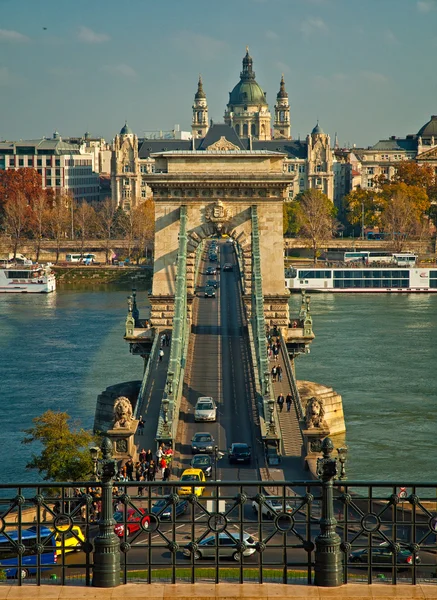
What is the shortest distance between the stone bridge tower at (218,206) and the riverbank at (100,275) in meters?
61.8

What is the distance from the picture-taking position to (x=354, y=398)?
58656mm

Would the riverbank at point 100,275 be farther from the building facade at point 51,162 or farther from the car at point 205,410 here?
the car at point 205,410

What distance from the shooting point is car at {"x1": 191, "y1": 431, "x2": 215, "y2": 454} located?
3931cm

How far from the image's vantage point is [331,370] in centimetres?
6588

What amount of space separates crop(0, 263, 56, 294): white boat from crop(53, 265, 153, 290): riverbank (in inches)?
182

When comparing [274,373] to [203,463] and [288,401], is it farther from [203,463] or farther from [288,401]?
[203,463]

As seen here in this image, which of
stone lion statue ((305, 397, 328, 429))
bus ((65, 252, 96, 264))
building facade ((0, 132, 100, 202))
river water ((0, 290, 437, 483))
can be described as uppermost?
building facade ((0, 132, 100, 202))

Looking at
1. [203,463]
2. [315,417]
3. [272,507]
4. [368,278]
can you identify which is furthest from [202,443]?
[368,278]

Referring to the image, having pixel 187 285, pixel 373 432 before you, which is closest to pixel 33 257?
pixel 187 285

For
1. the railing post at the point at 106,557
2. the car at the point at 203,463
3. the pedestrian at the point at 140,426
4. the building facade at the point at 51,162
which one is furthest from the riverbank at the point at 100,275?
the railing post at the point at 106,557

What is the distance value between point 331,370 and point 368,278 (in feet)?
184

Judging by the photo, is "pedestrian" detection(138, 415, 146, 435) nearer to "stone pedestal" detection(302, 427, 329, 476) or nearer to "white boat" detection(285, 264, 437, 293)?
"stone pedestal" detection(302, 427, 329, 476)

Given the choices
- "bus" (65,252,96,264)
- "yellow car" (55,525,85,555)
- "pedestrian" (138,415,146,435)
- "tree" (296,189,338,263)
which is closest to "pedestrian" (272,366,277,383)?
"pedestrian" (138,415,146,435)

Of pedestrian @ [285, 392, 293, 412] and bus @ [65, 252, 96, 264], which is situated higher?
bus @ [65, 252, 96, 264]
